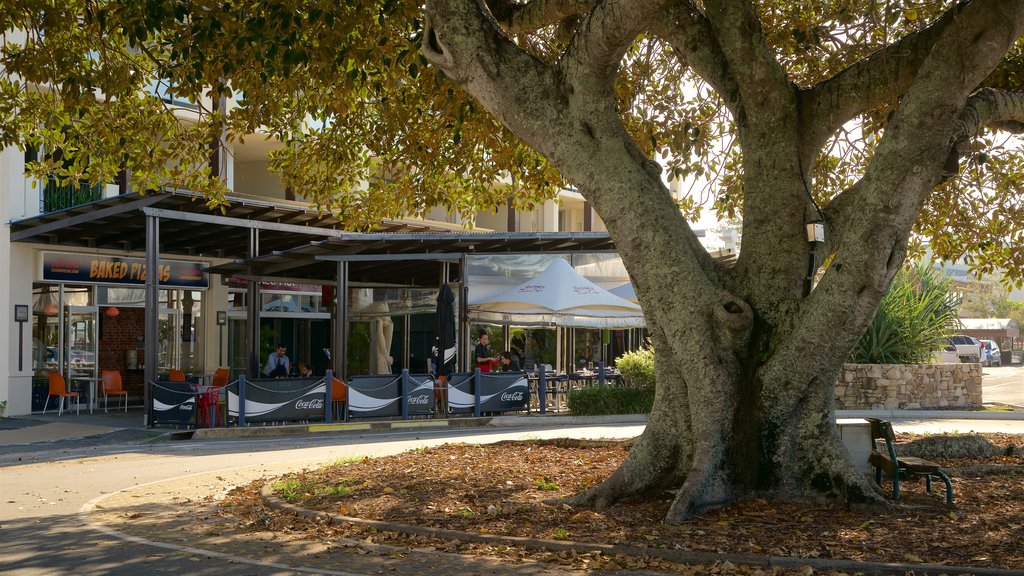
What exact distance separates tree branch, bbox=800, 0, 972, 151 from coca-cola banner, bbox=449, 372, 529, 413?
1278 centimetres

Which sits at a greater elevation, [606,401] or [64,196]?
[64,196]

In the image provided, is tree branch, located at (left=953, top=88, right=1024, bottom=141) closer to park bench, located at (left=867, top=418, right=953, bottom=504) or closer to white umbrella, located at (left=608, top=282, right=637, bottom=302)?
park bench, located at (left=867, top=418, right=953, bottom=504)

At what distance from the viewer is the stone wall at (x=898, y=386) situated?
2281 centimetres

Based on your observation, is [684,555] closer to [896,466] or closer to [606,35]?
[896,466]

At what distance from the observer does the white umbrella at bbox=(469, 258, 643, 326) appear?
21953mm

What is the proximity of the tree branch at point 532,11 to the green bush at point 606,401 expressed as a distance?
11859mm

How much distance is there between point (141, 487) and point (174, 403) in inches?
→ 294

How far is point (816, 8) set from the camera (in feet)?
44.6

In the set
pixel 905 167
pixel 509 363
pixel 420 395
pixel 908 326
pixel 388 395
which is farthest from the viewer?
pixel 908 326

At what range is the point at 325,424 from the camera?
19672mm

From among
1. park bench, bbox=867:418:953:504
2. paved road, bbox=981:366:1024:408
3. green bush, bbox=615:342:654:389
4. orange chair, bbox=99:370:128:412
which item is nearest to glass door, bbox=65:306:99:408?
orange chair, bbox=99:370:128:412

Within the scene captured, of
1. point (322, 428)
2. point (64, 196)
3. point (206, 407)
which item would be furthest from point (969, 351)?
point (64, 196)

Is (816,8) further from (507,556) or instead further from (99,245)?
(99,245)

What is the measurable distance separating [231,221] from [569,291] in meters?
7.58
